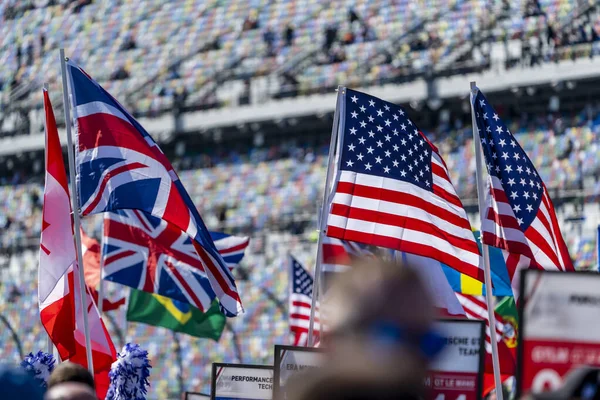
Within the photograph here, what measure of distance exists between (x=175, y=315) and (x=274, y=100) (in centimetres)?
1370

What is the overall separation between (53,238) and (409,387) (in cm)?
766

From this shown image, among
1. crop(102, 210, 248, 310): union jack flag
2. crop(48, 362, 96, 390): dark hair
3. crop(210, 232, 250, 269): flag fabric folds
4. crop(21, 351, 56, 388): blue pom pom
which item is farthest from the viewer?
crop(210, 232, 250, 269): flag fabric folds

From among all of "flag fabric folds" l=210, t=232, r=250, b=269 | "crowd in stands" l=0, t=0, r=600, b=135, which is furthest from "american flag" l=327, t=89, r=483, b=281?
"crowd in stands" l=0, t=0, r=600, b=135

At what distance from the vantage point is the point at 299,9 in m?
32.7

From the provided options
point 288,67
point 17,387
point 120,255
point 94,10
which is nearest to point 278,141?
point 288,67

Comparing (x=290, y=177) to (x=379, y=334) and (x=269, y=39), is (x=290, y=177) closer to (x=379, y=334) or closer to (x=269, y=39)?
(x=269, y=39)

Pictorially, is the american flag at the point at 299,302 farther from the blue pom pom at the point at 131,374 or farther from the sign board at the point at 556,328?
the sign board at the point at 556,328

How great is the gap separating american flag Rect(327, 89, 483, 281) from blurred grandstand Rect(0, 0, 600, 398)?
46.9ft

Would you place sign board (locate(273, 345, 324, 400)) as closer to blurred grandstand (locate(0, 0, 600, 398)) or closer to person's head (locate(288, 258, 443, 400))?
person's head (locate(288, 258, 443, 400))

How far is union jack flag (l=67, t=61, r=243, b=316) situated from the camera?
10.5 metres

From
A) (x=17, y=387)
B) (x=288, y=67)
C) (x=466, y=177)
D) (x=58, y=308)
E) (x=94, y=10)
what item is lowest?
(x=17, y=387)

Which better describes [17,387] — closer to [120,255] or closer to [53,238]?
[53,238]

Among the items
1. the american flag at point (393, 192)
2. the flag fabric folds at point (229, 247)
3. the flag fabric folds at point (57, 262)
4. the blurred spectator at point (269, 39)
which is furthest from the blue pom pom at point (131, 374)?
the blurred spectator at point (269, 39)

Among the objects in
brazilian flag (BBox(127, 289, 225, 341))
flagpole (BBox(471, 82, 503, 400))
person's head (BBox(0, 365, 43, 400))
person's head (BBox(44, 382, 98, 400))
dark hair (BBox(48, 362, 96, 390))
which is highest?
brazilian flag (BBox(127, 289, 225, 341))
